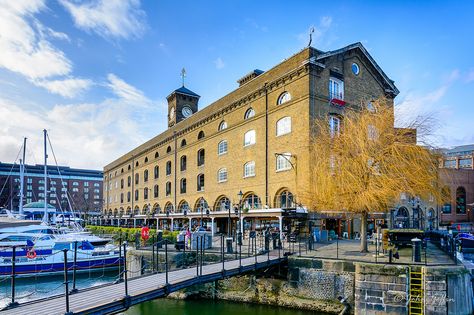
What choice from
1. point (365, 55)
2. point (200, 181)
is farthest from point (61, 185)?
point (365, 55)

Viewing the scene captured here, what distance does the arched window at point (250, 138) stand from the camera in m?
29.2

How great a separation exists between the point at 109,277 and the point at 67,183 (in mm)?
95086

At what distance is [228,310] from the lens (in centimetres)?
1497

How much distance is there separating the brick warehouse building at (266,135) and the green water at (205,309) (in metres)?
6.47

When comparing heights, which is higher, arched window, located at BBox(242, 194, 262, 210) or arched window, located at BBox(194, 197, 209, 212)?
arched window, located at BBox(242, 194, 262, 210)

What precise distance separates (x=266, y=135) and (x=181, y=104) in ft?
85.1

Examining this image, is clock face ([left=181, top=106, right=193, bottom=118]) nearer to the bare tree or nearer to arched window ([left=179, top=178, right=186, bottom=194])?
arched window ([left=179, top=178, right=186, bottom=194])

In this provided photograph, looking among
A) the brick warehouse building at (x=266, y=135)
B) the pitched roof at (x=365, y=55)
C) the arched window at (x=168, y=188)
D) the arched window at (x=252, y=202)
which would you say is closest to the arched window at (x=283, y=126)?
the brick warehouse building at (x=266, y=135)

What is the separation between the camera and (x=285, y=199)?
25672mm

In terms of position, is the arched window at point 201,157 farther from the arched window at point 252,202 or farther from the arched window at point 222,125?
the arched window at point 252,202

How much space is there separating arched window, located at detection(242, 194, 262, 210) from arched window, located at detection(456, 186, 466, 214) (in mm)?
45319

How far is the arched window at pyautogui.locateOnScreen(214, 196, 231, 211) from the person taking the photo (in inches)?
1262

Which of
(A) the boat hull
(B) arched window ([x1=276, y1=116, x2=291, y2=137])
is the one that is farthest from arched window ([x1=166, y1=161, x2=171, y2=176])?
(B) arched window ([x1=276, y1=116, x2=291, y2=137])

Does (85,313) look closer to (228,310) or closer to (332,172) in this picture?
(228,310)
